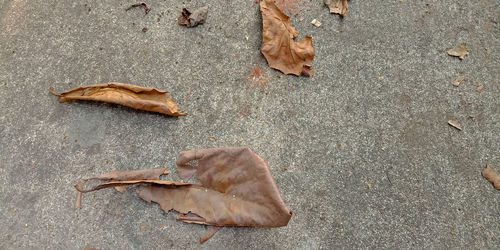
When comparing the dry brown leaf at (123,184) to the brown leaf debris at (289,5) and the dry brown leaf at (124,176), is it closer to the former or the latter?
the dry brown leaf at (124,176)

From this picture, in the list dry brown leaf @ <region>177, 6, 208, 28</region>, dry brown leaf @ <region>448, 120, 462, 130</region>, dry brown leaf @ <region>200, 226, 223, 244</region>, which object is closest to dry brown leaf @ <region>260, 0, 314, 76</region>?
dry brown leaf @ <region>177, 6, 208, 28</region>

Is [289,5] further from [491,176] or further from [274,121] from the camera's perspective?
[491,176]

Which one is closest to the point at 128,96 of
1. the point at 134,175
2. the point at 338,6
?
the point at 134,175

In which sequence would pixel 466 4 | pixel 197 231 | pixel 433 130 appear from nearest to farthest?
1. pixel 197 231
2. pixel 433 130
3. pixel 466 4

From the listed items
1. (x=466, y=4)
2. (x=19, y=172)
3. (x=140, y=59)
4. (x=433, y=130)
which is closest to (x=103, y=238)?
(x=19, y=172)

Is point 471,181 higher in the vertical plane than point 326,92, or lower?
lower

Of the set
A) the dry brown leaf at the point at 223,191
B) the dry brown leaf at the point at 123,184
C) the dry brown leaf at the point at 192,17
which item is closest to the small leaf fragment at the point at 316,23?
the dry brown leaf at the point at 192,17

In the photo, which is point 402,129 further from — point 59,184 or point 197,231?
point 59,184
